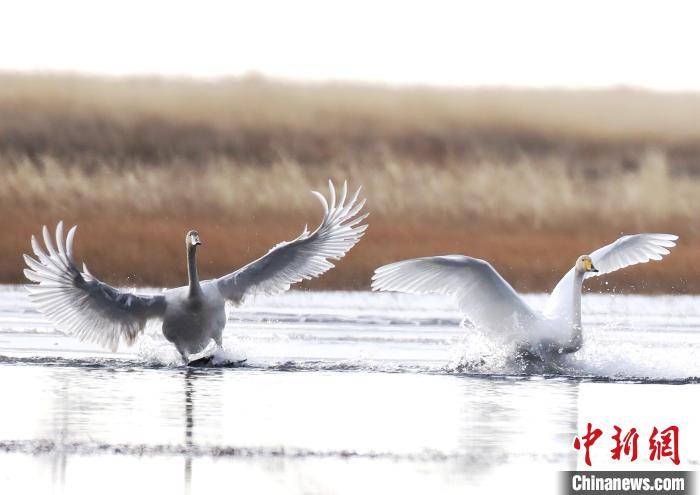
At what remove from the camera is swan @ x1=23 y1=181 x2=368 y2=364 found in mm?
15578

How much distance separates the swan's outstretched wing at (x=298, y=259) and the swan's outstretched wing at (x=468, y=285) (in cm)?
102

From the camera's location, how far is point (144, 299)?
15.8 metres

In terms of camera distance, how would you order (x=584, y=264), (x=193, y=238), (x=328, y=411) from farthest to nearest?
(x=193, y=238), (x=584, y=264), (x=328, y=411)

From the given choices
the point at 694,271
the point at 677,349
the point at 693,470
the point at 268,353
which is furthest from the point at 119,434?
the point at 694,271

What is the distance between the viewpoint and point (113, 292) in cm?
1562

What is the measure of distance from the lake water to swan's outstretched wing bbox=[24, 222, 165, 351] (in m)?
0.31

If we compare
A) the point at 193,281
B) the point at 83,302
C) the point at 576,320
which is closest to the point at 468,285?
the point at 576,320

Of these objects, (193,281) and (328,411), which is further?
(193,281)

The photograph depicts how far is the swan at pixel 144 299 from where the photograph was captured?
15.6 meters

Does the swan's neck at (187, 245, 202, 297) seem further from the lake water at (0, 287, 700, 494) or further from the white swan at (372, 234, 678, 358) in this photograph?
the white swan at (372, 234, 678, 358)

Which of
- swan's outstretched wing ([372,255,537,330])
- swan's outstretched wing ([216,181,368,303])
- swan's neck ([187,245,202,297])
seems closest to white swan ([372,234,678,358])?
swan's outstretched wing ([372,255,537,330])

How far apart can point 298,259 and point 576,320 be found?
2.92 meters

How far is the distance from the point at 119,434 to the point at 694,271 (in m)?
22.6

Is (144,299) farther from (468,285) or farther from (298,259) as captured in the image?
(468,285)
